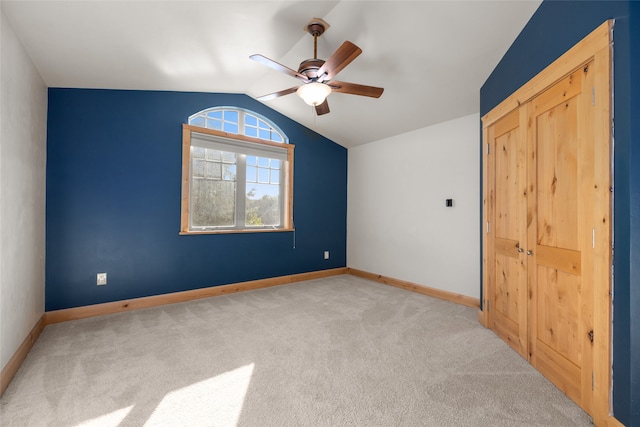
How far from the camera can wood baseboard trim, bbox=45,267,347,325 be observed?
121 inches

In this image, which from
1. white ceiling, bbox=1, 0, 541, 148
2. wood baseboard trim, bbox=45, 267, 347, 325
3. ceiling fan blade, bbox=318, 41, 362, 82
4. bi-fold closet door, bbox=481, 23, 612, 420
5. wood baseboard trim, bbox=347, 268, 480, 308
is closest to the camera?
bi-fold closet door, bbox=481, 23, 612, 420

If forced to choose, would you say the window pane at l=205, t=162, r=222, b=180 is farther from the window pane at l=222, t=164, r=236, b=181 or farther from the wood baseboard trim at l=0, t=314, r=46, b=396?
the wood baseboard trim at l=0, t=314, r=46, b=396

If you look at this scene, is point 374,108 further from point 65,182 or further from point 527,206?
point 65,182

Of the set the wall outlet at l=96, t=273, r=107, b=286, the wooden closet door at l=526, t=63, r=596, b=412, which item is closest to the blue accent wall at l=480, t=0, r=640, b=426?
the wooden closet door at l=526, t=63, r=596, b=412

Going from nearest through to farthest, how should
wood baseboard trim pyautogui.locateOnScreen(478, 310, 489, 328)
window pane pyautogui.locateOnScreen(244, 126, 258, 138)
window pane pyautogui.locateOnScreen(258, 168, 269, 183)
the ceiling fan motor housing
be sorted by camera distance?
the ceiling fan motor housing, wood baseboard trim pyautogui.locateOnScreen(478, 310, 489, 328), window pane pyautogui.locateOnScreen(244, 126, 258, 138), window pane pyautogui.locateOnScreen(258, 168, 269, 183)

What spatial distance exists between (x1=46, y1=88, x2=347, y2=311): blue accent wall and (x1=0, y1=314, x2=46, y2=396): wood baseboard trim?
0.50 meters

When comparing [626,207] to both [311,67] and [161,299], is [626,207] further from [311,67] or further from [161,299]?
[161,299]

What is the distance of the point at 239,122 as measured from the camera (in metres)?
4.29

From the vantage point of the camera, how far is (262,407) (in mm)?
1693

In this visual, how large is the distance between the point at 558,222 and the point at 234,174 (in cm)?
371

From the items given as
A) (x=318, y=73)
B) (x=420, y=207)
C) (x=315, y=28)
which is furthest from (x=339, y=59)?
(x=420, y=207)

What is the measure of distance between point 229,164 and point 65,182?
1.82m

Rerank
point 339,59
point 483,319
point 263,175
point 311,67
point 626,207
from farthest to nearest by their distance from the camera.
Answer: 1. point 263,175
2. point 483,319
3. point 311,67
4. point 339,59
5. point 626,207

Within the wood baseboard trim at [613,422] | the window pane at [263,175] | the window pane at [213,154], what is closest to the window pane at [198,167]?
the window pane at [213,154]
